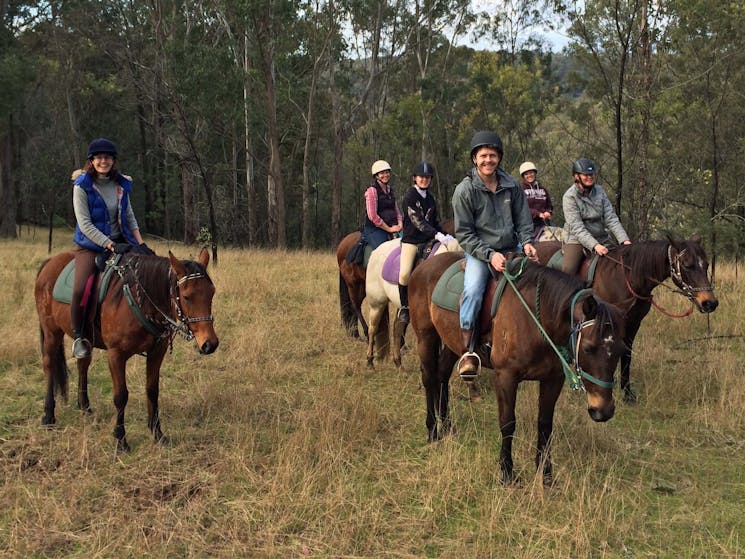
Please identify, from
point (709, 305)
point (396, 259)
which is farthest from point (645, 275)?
point (396, 259)

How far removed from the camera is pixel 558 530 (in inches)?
133

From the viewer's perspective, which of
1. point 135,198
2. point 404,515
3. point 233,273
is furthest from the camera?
point 135,198

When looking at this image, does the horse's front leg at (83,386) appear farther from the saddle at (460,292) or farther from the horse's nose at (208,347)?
the saddle at (460,292)

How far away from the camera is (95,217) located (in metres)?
5.22

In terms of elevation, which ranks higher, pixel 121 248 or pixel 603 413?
pixel 121 248

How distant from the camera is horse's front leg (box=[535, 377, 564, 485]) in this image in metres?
3.98

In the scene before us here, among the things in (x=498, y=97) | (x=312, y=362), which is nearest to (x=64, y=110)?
(x=498, y=97)

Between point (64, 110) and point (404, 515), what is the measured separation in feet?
133

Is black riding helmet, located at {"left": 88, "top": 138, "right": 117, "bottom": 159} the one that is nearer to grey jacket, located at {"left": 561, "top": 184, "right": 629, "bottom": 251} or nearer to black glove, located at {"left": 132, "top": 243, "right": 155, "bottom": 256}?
black glove, located at {"left": 132, "top": 243, "right": 155, "bottom": 256}

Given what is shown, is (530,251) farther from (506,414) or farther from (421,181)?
(421,181)

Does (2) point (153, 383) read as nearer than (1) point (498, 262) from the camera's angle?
No

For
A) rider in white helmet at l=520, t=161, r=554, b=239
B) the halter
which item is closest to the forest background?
rider in white helmet at l=520, t=161, r=554, b=239

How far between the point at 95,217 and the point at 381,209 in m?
4.16

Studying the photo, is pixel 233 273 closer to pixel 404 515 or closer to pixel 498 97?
pixel 404 515
